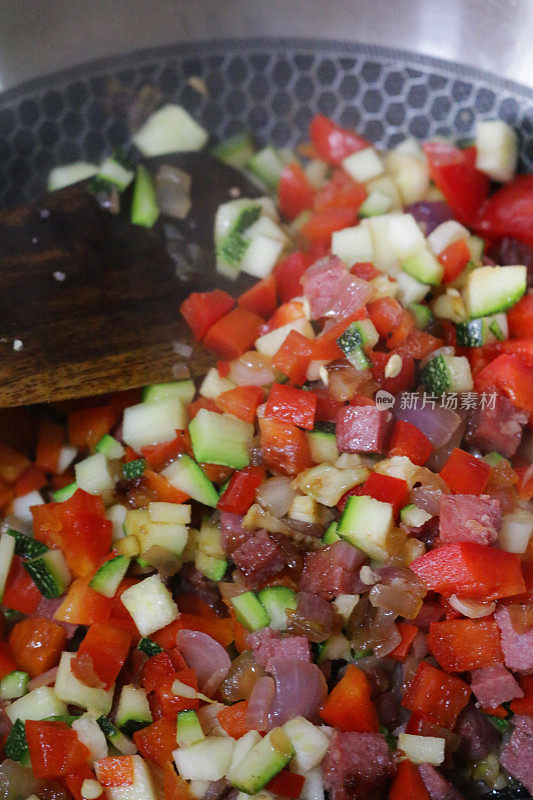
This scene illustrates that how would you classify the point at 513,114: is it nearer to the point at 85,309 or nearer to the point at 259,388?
the point at 259,388

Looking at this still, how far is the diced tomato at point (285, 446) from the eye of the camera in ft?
7.98

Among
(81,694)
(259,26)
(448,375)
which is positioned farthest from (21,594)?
(259,26)

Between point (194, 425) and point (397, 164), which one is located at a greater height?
point (397, 164)

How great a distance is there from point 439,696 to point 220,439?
1100mm

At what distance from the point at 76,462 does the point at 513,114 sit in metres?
2.52

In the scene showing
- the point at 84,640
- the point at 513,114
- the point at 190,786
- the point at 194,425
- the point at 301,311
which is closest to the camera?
the point at 190,786

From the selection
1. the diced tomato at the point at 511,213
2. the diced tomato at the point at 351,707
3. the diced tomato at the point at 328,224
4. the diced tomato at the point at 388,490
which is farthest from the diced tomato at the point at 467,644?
the diced tomato at the point at 511,213

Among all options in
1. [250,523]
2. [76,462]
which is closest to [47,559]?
[76,462]

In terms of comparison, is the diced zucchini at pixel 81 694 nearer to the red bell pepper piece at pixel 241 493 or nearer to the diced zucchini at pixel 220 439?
the red bell pepper piece at pixel 241 493

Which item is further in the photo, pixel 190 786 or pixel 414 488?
pixel 414 488

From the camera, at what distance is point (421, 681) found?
2219mm

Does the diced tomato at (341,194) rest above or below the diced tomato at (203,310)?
above

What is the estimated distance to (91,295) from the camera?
2.83m

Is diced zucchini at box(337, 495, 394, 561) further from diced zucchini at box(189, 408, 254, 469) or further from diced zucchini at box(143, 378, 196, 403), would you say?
diced zucchini at box(143, 378, 196, 403)
